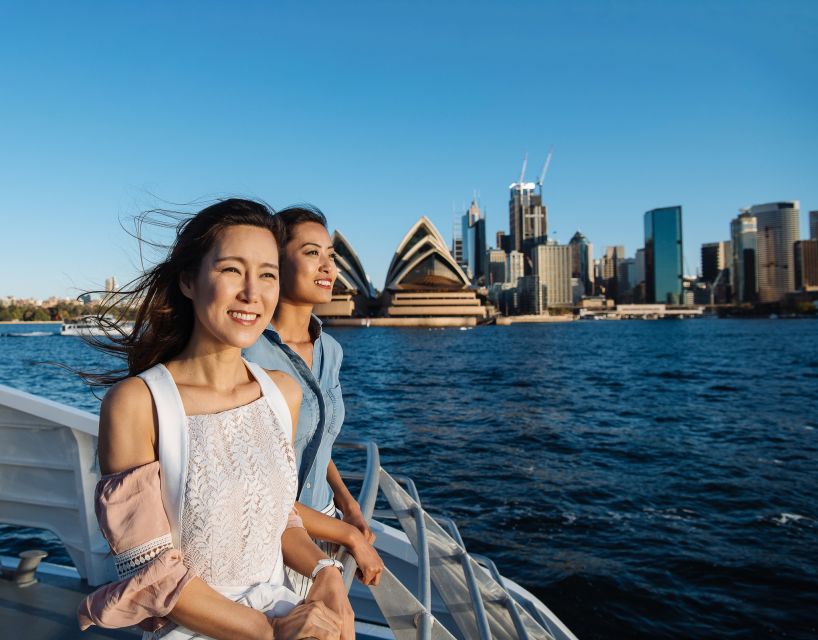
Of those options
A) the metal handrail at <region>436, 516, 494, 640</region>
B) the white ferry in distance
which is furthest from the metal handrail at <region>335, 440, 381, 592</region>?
the white ferry in distance

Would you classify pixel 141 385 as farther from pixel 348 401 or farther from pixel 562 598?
pixel 348 401

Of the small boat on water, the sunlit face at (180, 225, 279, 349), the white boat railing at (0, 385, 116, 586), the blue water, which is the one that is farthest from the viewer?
the blue water

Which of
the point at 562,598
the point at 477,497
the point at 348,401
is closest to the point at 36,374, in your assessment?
the point at 348,401

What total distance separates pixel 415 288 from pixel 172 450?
218ft

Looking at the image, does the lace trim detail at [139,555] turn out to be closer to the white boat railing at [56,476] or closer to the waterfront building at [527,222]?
the white boat railing at [56,476]

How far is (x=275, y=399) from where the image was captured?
1.02 metres

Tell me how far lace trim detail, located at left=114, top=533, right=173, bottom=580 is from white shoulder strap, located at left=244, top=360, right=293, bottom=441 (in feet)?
0.83

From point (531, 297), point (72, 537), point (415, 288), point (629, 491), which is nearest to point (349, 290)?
point (415, 288)

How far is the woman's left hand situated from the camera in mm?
918

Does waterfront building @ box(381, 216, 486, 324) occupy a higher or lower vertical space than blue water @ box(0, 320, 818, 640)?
higher

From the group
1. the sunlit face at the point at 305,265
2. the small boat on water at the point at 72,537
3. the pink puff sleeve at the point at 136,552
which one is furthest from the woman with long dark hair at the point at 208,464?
the small boat on water at the point at 72,537

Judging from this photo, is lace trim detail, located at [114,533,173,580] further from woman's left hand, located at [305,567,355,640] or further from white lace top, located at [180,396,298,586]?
woman's left hand, located at [305,567,355,640]

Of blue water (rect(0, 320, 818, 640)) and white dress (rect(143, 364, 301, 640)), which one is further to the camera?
blue water (rect(0, 320, 818, 640))

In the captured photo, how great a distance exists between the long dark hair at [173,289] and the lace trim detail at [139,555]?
295mm
